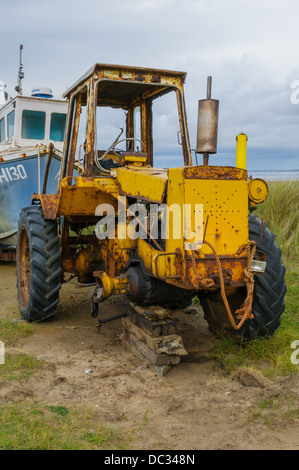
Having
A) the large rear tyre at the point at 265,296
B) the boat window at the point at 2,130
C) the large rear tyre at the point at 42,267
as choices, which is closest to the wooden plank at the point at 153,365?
the large rear tyre at the point at 265,296

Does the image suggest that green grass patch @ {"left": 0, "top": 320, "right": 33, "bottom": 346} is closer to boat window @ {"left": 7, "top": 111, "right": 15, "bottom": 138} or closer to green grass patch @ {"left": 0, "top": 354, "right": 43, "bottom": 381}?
green grass patch @ {"left": 0, "top": 354, "right": 43, "bottom": 381}

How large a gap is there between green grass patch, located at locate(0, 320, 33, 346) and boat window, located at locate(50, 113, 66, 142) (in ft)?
17.5

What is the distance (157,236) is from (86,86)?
1818 millimetres

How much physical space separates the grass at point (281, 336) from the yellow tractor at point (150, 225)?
15 centimetres

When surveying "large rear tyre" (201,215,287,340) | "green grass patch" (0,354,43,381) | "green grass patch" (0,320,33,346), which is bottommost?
"green grass patch" (0,320,33,346)

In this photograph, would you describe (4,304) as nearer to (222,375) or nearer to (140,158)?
(140,158)

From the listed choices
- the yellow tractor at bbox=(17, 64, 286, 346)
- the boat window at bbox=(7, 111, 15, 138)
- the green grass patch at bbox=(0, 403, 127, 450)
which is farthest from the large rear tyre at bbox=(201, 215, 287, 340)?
the boat window at bbox=(7, 111, 15, 138)

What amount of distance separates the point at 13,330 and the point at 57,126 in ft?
19.0

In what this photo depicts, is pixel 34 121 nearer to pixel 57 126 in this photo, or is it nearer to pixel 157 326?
pixel 57 126

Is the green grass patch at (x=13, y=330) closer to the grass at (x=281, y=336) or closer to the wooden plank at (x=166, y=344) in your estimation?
the wooden plank at (x=166, y=344)

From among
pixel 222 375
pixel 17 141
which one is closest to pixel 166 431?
pixel 222 375

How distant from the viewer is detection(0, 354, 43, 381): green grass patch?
158 inches

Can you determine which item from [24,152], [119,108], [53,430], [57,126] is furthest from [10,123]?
[53,430]

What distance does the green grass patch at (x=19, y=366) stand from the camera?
4016 mm
